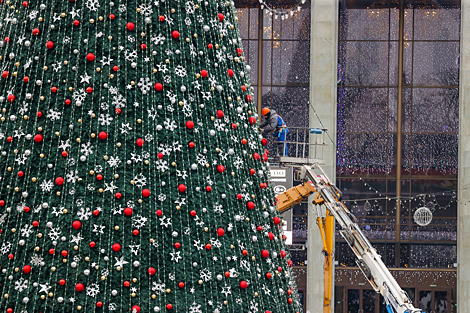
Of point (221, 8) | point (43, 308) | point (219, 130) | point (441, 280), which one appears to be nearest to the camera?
point (43, 308)

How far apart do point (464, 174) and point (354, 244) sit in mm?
9174

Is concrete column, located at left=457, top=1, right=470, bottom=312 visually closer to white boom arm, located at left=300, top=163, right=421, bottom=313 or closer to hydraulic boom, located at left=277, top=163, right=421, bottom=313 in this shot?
hydraulic boom, located at left=277, top=163, right=421, bottom=313

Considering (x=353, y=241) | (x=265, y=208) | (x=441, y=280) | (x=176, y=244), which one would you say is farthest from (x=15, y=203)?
(x=441, y=280)

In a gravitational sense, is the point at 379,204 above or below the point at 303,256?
above

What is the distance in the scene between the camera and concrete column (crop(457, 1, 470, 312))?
17.0 m

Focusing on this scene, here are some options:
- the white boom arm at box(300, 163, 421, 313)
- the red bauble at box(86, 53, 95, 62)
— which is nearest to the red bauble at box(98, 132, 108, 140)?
the red bauble at box(86, 53, 95, 62)

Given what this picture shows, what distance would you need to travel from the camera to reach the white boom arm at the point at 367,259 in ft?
27.3

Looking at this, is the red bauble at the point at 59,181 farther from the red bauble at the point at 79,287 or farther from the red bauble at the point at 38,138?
the red bauble at the point at 79,287

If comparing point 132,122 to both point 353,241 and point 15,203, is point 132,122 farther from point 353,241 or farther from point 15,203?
point 353,241

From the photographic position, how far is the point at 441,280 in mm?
17891

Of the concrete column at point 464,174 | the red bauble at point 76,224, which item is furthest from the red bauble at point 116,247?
the concrete column at point 464,174

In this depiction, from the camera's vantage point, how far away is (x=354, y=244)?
940cm

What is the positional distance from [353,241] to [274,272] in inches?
264

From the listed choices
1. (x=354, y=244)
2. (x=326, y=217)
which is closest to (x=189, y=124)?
(x=354, y=244)
